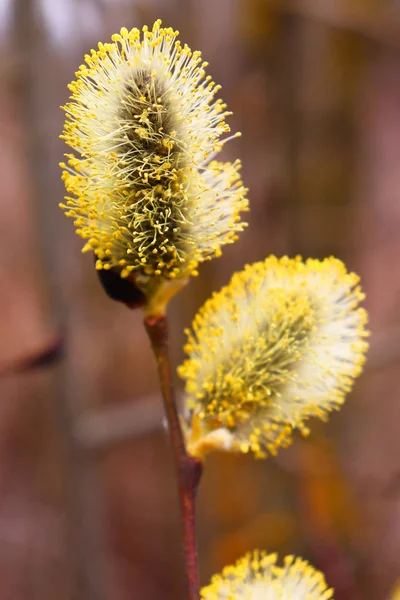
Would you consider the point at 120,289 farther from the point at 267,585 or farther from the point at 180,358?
the point at 180,358

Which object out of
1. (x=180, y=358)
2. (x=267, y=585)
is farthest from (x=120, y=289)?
(x=180, y=358)

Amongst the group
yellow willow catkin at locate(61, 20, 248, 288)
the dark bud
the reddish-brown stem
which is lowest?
the reddish-brown stem

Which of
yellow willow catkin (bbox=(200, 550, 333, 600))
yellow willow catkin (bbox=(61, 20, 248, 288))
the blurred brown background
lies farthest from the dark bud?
the blurred brown background

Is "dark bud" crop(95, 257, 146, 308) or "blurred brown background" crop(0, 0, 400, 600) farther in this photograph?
"blurred brown background" crop(0, 0, 400, 600)

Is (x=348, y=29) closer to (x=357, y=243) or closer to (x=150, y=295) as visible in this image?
(x=357, y=243)

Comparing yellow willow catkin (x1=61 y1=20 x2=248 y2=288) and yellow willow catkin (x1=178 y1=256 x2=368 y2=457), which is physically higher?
yellow willow catkin (x1=61 y1=20 x2=248 y2=288)

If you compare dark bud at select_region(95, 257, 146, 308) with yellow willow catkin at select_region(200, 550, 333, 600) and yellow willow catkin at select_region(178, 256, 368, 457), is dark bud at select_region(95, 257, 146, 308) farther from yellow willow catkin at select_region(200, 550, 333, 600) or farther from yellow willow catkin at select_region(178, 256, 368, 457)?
yellow willow catkin at select_region(200, 550, 333, 600)
